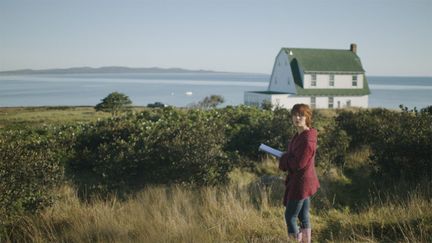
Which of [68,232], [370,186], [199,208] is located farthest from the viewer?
[370,186]

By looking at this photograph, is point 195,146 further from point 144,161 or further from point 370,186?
point 370,186

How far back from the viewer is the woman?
4.79 metres

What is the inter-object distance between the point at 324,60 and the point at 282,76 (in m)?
4.47

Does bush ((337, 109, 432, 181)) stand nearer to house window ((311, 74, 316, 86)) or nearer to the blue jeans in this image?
the blue jeans

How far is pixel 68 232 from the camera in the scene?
589cm

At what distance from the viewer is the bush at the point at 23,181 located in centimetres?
587

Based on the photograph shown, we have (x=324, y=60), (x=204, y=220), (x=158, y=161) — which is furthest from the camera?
(x=324, y=60)

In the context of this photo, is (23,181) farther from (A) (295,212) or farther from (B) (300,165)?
(B) (300,165)

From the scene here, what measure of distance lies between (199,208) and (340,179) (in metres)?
5.16

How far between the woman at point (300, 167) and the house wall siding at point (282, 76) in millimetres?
32980

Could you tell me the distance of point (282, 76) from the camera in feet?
131

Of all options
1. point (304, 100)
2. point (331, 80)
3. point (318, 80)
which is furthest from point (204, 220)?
point (331, 80)

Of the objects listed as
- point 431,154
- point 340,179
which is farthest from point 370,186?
point 431,154

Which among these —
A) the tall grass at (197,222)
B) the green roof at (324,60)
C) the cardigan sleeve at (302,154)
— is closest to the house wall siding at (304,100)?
the green roof at (324,60)
